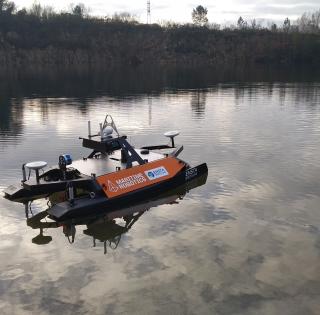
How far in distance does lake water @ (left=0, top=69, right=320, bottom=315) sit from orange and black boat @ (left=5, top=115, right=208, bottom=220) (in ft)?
2.83

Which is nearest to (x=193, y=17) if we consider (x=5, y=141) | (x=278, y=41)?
(x=278, y=41)

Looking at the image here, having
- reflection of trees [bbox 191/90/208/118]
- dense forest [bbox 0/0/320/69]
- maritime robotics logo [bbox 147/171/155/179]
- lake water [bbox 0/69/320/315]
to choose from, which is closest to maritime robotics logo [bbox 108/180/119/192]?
lake water [bbox 0/69/320/315]

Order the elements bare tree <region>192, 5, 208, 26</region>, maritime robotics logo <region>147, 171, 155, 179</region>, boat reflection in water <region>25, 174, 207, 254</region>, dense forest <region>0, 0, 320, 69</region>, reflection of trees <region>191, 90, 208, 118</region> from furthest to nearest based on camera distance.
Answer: bare tree <region>192, 5, 208, 26</region> < dense forest <region>0, 0, 320, 69</region> < reflection of trees <region>191, 90, 208, 118</region> < maritime robotics logo <region>147, 171, 155, 179</region> < boat reflection in water <region>25, 174, 207, 254</region>

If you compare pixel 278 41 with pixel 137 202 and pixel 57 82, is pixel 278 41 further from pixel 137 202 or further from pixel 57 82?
pixel 137 202

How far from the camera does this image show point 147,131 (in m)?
31.7

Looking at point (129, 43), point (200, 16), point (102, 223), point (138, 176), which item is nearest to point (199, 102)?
point (138, 176)

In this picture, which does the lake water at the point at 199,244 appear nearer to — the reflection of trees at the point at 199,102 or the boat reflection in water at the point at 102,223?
the boat reflection in water at the point at 102,223

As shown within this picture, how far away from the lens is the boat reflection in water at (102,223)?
14.7 metres

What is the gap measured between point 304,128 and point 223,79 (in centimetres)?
4366

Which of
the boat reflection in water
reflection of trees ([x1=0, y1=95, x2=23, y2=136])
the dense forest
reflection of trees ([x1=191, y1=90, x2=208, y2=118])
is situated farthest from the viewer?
the dense forest

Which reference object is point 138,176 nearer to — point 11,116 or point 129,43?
point 11,116

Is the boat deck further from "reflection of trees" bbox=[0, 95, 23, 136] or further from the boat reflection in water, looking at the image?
"reflection of trees" bbox=[0, 95, 23, 136]

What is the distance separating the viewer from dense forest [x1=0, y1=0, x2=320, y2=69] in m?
115

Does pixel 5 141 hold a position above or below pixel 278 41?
below
